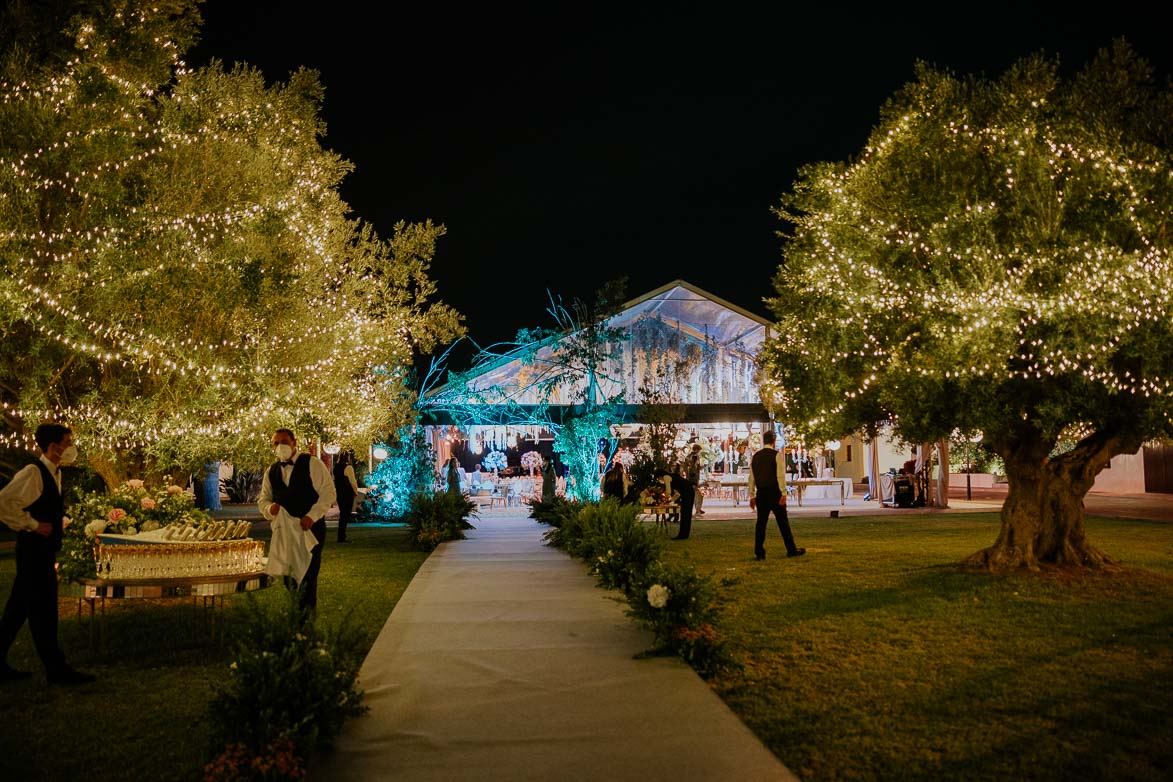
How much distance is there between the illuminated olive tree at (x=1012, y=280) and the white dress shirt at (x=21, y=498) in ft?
26.4

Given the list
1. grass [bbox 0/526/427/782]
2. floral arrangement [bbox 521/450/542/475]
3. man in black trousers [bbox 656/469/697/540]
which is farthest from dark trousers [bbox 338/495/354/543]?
floral arrangement [bbox 521/450/542/475]

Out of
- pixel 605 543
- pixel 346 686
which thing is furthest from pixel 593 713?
pixel 605 543

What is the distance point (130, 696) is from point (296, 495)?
2.19 m

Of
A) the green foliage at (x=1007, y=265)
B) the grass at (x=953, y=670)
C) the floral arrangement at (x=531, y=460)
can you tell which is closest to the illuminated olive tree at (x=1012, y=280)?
the green foliage at (x=1007, y=265)

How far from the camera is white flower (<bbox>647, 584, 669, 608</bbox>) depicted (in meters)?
7.09

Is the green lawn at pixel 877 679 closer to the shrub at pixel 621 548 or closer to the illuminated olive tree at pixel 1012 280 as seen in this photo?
the shrub at pixel 621 548

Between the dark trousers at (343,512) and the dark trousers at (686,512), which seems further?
the dark trousers at (343,512)

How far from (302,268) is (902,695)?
1282cm

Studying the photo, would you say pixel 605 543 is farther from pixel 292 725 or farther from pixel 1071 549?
pixel 292 725

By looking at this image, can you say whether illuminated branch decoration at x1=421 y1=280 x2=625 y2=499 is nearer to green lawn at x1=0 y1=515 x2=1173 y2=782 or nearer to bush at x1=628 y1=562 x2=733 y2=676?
green lawn at x1=0 y1=515 x2=1173 y2=782

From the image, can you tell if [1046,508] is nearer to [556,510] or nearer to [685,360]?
[556,510]

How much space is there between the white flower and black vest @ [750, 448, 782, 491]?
20.8 feet

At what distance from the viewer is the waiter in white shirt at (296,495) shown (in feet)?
26.5

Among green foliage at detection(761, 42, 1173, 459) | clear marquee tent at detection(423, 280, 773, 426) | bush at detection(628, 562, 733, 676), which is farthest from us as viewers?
clear marquee tent at detection(423, 280, 773, 426)
